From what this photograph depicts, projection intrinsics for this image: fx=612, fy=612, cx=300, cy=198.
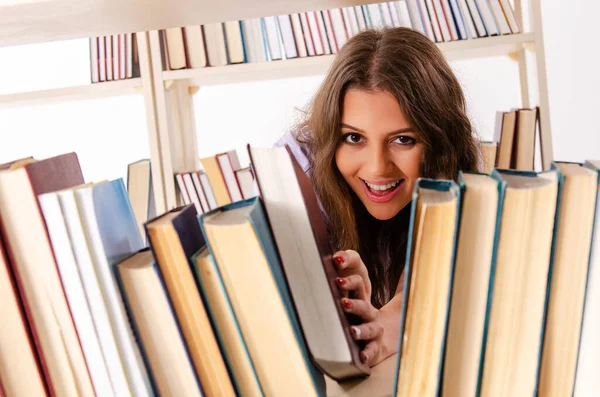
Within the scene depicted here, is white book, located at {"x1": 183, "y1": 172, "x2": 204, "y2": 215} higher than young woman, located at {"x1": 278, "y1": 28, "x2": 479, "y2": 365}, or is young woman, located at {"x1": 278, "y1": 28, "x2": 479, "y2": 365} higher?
young woman, located at {"x1": 278, "y1": 28, "x2": 479, "y2": 365}

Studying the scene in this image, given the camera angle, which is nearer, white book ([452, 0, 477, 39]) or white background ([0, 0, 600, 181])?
white book ([452, 0, 477, 39])

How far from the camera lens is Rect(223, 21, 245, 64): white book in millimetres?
1993

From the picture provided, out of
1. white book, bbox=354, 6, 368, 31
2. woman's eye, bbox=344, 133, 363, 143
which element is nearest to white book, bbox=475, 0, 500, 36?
white book, bbox=354, 6, 368, 31

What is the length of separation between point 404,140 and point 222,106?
1.57 metres

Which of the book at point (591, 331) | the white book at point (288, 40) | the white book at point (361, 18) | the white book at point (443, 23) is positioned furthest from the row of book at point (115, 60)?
the book at point (591, 331)

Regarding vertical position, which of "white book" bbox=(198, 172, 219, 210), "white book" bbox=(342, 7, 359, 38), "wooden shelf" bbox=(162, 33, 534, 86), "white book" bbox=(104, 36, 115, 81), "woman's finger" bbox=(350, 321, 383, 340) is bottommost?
"white book" bbox=(198, 172, 219, 210)

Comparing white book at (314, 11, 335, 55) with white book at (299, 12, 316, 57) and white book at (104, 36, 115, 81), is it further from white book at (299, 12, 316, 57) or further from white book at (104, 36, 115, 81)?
white book at (104, 36, 115, 81)

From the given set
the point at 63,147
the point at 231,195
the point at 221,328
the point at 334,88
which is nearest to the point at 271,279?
the point at 221,328

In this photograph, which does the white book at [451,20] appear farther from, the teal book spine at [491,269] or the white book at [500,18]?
the teal book spine at [491,269]

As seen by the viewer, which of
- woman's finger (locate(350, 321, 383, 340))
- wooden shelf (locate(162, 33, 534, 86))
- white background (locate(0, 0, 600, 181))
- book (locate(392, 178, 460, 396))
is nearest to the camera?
book (locate(392, 178, 460, 396))

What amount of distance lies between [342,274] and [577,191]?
0.80ft

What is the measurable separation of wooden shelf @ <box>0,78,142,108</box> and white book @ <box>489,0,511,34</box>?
3.83 ft

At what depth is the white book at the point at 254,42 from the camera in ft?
6.54

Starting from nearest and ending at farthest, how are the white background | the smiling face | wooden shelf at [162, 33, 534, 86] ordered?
the smiling face < wooden shelf at [162, 33, 534, 86] < the white background
